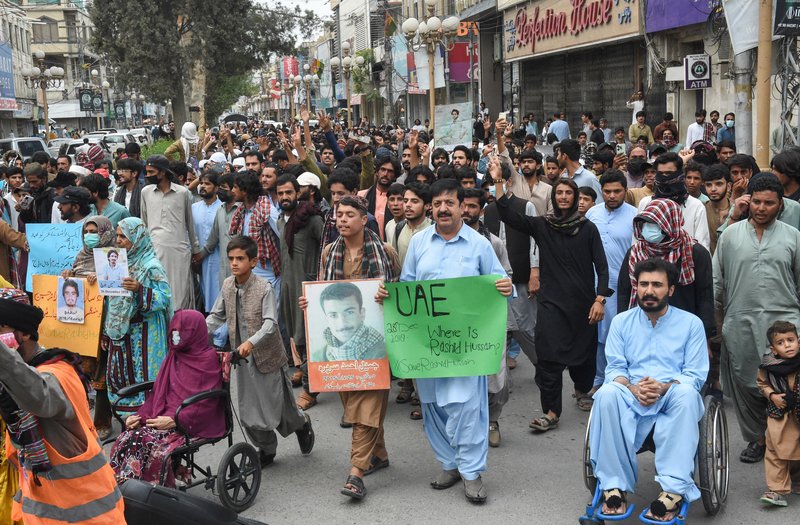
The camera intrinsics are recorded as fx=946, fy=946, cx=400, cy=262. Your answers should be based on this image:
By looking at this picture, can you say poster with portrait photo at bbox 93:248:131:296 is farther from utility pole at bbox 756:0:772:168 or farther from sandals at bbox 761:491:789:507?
utility pole at bbox 756:0:772:168

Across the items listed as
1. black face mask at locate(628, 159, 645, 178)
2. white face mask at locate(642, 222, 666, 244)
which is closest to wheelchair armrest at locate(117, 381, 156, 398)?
white face mask at locate(642, 222, 666, 244)

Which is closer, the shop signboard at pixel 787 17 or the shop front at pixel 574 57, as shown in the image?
the shop signboard at pixel 787 17

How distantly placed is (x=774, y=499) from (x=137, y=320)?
13.9 ft

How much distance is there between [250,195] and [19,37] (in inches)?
2261

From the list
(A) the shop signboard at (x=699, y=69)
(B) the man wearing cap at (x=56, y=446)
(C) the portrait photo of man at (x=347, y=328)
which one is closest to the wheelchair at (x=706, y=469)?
(C) the portrait photo of man at (x=347, y=328)

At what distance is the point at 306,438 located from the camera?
629 centimetres

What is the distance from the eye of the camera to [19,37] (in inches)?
2349

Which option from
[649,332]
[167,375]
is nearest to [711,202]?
[649,332]

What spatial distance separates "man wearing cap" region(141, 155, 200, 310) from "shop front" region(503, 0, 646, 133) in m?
Result: 15.2

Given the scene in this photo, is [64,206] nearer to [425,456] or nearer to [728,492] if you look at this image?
[425,456]

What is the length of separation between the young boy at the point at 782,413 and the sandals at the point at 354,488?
2278 millimetres

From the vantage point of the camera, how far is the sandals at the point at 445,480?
5734 millimetres

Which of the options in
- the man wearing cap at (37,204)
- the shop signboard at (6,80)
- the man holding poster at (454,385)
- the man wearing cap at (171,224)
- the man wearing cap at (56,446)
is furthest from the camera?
the shop signboard at (6,80)

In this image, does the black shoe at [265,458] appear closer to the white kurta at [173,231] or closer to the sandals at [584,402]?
the sandals at [584,402]
